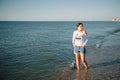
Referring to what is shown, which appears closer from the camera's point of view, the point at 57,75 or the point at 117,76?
the point at 117,76

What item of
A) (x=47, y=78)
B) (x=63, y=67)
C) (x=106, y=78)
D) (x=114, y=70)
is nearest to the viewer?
(x=106, y=78)

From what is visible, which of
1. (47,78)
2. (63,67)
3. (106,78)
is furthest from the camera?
(63,67)

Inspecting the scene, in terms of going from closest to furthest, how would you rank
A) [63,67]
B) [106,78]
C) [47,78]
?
1. [106,78]
2. [47,78]
3. [63,67]

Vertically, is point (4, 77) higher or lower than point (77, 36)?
→ lower

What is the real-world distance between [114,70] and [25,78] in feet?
15.5

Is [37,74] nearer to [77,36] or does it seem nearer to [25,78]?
[25,78]

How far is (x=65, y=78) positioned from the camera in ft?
23.4

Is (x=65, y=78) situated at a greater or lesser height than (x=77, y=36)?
lesser

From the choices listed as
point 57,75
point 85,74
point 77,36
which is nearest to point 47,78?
point 57,75

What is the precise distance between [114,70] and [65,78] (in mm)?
2762

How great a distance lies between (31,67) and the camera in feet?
30.5

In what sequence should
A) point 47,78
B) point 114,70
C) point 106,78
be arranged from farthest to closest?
1. point 114,70
2. point 47,78
3. point 106,78

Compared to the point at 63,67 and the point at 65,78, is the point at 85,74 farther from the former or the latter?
the point at 63,67

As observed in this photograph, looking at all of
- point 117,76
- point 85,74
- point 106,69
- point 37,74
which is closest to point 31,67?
point 37,74
